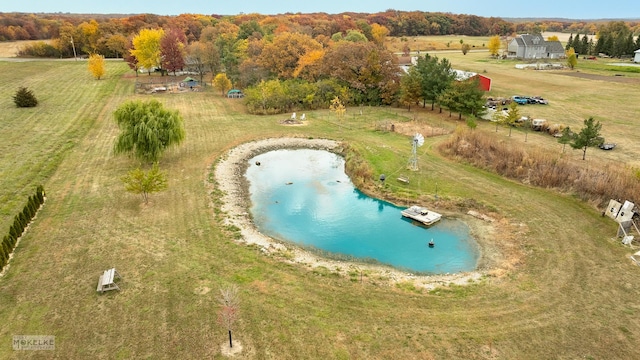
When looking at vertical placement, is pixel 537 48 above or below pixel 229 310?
above

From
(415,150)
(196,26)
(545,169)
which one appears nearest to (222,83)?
(415,150)

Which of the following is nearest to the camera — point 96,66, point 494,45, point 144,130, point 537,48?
point 144,130

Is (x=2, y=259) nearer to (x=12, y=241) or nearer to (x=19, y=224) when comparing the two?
(x=12, y=241)

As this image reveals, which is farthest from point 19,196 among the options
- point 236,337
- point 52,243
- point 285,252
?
point 236,337

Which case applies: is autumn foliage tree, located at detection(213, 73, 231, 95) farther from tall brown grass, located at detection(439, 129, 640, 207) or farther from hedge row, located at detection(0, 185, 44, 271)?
hedge row, located at detection(0, 185, 44, 271)

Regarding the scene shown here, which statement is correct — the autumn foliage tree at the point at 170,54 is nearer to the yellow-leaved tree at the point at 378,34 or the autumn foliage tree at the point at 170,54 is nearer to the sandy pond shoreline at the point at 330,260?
the sandy pond shoreline at the point at 330,260

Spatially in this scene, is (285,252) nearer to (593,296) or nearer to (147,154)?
(593,296)
